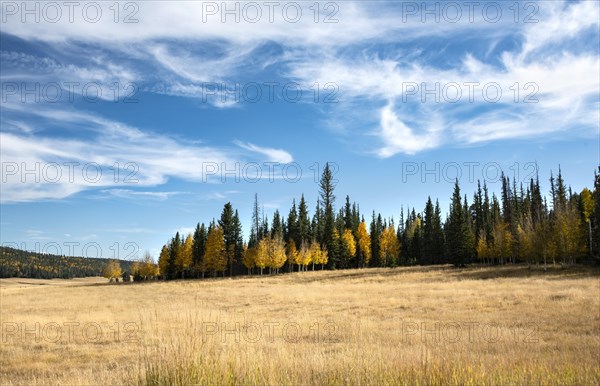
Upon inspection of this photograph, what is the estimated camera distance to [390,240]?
296 feet

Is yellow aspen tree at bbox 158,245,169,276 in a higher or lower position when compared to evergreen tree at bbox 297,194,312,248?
lower

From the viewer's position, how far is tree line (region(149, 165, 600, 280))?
6550cm

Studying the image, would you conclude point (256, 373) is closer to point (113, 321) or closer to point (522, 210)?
point (113, 321)

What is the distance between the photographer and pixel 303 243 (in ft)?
264

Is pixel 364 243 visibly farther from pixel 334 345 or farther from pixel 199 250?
pixel 334 345

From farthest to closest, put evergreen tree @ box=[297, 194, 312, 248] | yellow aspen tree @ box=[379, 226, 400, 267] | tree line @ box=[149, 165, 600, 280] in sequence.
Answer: yellow aspen tree @ box=[379, 226, 400, 267] → evergreen tree @ box=[297, 194, 312, 248] → tree line @ box=[149, 165, 600, 280]

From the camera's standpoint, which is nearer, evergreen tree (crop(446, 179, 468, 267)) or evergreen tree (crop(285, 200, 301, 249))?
evergreen tree (crop(446, 179, 468, 267))

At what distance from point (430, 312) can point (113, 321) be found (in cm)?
1583

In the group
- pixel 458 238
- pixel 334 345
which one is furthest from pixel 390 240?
pixel 334 345

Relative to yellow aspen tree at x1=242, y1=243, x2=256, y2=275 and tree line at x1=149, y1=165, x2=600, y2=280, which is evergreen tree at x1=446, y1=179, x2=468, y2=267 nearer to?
tree line at x1=149, y1=165, x2=600, y2=280

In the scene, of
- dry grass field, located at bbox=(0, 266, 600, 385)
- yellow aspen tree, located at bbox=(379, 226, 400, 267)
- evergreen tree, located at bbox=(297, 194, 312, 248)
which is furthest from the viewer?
yellow aspen tree, located at bbox=(379, 226, 400, 267)

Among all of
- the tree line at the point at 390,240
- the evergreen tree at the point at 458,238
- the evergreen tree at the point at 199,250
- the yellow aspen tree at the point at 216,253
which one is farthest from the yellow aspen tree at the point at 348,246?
the evergreen tree at the point at 199,250

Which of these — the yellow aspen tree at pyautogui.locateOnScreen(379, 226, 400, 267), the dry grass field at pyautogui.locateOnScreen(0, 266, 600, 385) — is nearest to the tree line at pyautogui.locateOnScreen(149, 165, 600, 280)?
the yellow aspen tree at pyautogui.locateOnScreen(379, 226, 400, 267)

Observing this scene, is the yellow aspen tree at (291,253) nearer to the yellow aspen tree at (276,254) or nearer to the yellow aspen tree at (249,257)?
the yellow aspen tree at (276,254)
